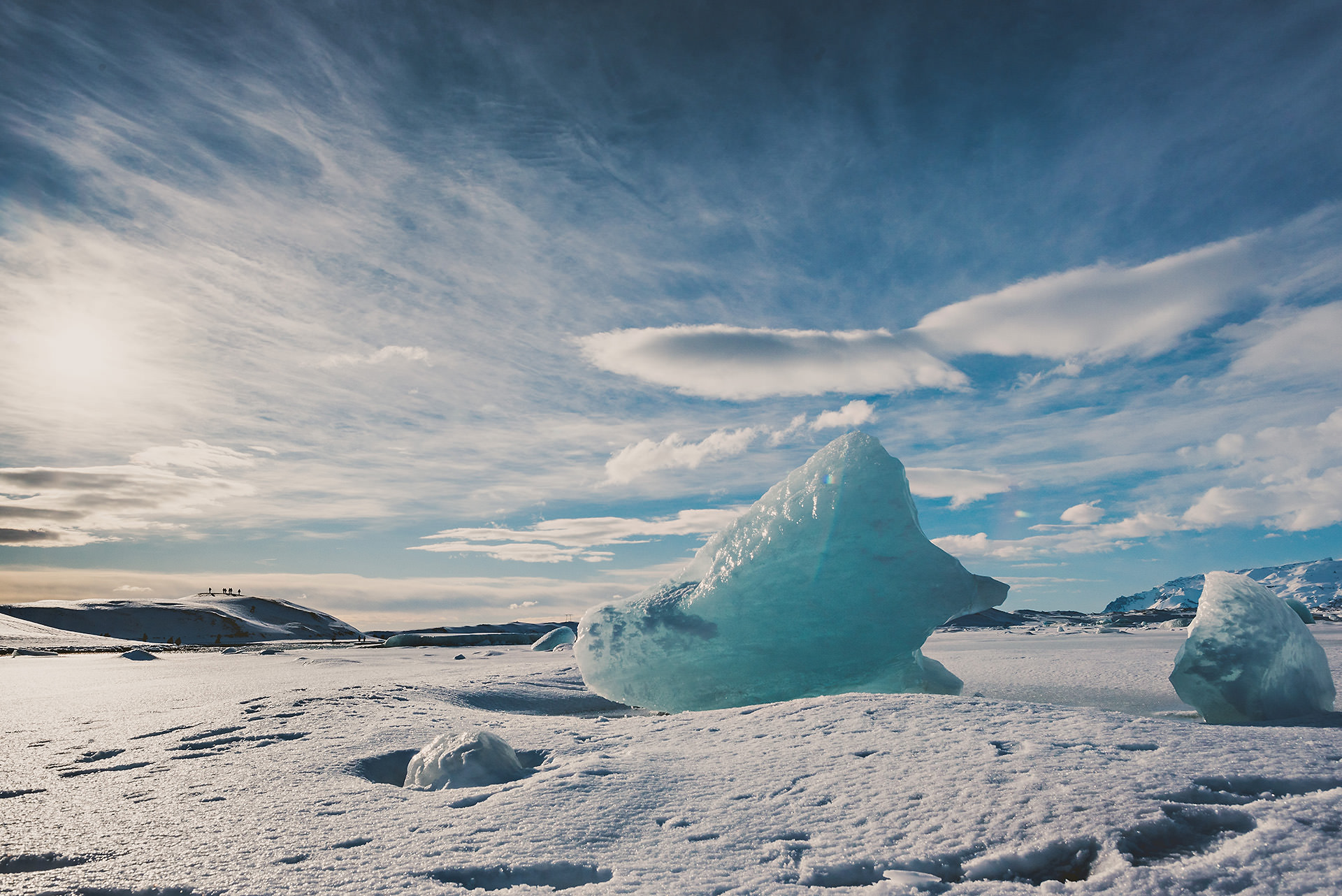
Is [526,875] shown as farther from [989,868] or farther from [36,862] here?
[36,862]

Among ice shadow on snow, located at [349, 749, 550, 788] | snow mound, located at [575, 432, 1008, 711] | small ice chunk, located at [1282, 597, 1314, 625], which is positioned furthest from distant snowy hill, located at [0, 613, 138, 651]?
small ice chunk, located at [1282, 597, 1314, 625]

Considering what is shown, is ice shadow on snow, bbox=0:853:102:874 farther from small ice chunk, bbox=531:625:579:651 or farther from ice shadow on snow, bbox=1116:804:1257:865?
small ice chunk, bbox=531:625:579:651

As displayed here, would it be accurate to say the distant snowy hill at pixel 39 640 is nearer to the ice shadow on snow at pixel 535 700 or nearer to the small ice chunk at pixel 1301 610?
the ice shadow on snow at pixel 535 700

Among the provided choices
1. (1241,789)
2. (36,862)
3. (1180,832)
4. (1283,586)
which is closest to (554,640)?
(36,862)

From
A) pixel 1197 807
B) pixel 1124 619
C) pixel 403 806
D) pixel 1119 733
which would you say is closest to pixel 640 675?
pixel 403 806

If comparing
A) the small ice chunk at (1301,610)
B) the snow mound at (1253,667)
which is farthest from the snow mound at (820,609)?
the small ice chunk at (1301,610)

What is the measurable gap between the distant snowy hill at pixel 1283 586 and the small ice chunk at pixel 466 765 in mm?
140927

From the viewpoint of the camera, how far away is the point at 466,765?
3105mm

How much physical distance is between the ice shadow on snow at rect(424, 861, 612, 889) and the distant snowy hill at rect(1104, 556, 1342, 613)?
5576 inches

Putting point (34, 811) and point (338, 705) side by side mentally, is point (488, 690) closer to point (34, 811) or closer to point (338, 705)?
point (338, 705)

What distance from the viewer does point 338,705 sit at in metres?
5.24

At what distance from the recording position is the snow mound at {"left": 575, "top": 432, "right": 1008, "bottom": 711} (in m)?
5.84

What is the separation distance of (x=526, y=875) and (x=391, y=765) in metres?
1.91

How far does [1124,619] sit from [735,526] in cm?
5486
